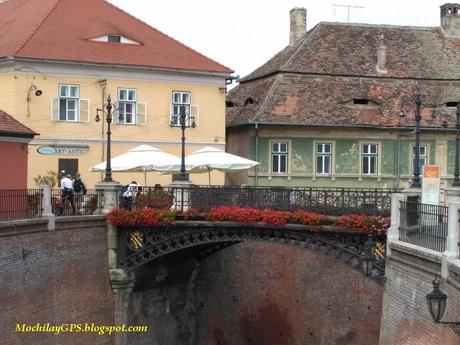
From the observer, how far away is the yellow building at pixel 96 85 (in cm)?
3484

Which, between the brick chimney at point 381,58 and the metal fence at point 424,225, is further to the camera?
the brick chimney at point 381,58

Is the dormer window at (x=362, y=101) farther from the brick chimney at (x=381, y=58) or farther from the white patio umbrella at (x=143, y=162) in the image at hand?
the white patio umbrella at (x=143, y=162)

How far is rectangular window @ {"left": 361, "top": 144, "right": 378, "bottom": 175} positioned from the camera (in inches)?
1569

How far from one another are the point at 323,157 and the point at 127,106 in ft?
29.3

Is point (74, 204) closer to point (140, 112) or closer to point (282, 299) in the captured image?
point (282, 299)

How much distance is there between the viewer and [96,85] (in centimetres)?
3597

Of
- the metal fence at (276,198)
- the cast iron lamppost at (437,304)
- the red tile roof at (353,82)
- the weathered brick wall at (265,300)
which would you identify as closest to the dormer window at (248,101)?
the red tile roof at (353,82)

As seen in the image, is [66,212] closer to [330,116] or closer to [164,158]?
[164,158]

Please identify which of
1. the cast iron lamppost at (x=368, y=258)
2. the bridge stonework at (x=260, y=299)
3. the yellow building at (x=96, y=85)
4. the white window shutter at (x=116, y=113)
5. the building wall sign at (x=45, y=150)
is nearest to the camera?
the cast iron lamppost at (x=368, y=258)

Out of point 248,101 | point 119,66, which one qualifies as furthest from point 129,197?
point 248,101

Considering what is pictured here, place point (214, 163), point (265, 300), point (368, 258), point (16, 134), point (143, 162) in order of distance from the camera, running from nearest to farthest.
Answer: point (368, 258) < point (16, 134) < point (143, 162) < point (214, 163) < point (265, 300)

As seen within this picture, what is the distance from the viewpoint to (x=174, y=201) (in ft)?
88.5

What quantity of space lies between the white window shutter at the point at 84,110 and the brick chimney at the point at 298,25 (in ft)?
42.9

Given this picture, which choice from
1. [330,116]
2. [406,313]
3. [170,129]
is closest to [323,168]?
[330,116]
